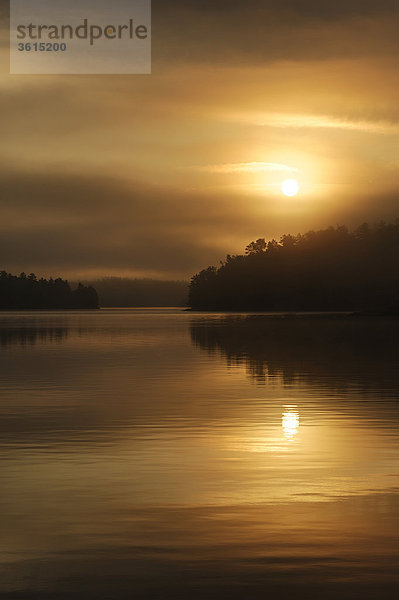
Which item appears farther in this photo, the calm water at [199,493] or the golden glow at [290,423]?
the golden glow at [290,423]

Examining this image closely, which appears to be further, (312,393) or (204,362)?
(204,362)

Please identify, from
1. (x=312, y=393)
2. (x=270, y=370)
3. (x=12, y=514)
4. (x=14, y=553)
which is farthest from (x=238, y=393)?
(x=14, y=553)

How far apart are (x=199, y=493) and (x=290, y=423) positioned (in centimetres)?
889

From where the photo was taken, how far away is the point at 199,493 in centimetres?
1436

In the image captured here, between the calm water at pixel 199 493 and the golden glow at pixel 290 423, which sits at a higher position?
the calm water at pixel 199 493

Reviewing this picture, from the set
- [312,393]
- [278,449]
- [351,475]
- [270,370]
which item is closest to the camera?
[351,475]

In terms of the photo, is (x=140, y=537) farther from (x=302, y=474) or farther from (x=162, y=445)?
(x=162, y=445)

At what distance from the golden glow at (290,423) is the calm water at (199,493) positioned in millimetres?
65

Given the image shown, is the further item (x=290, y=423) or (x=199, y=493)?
(x=290, y=423)

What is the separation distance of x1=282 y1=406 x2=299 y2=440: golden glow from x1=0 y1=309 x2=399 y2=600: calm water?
6 centimetres

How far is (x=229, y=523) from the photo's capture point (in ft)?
40.4

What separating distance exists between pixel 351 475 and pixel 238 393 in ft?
49.9

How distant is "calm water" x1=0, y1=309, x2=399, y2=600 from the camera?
389 inches

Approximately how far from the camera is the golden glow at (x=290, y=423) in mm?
21203
